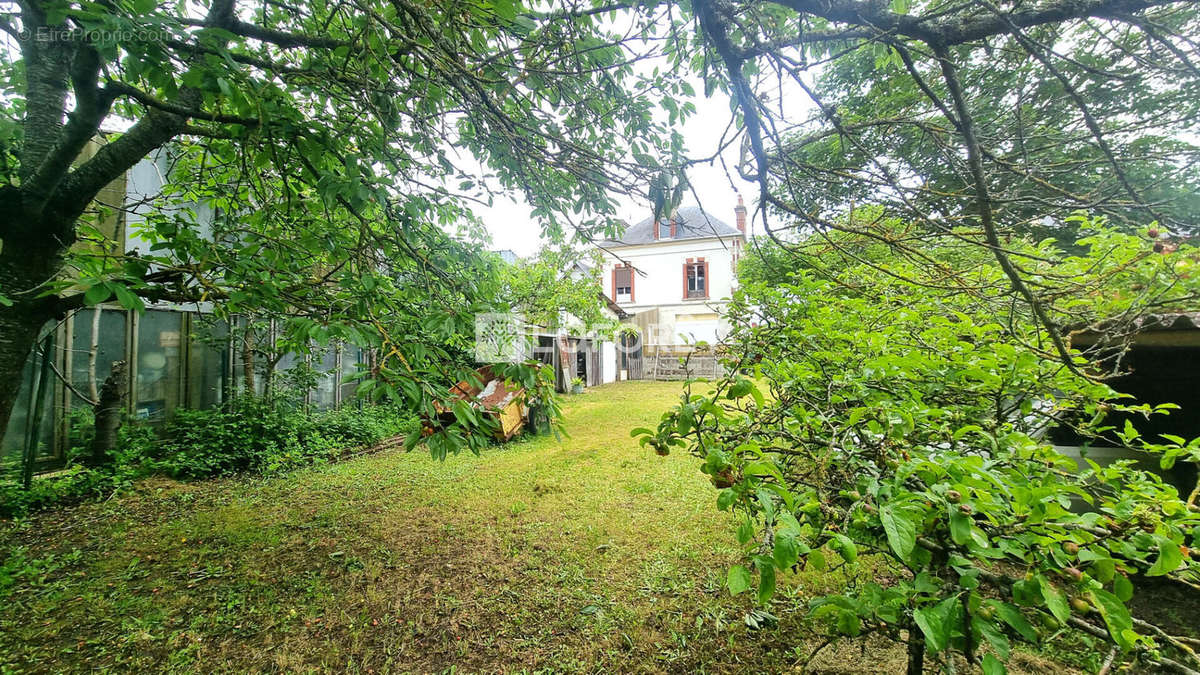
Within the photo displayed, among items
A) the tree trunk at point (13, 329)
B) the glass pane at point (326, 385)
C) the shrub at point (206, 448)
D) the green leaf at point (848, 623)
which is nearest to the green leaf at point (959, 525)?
the green leaf at point (848, 623)

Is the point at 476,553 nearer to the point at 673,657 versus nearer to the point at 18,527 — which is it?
the point at 673,657

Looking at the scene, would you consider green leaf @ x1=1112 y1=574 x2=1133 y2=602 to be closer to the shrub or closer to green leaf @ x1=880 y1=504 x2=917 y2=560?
green leaf @ x1=880 y1=504 x2=917 y2=560

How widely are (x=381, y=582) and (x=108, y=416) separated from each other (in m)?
3.69

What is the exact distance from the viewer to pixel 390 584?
2.53 m

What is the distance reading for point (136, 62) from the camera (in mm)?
1389

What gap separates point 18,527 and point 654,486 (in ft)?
16.7

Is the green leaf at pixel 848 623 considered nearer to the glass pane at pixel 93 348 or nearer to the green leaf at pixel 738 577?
the green leaf at pixel 738 577

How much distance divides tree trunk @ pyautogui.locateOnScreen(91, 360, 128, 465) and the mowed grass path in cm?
61

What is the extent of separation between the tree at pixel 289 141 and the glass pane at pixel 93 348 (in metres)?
2.30

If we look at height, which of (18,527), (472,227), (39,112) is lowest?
(18,527)

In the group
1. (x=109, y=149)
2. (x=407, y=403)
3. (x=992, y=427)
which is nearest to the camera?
(x=992, y=427)

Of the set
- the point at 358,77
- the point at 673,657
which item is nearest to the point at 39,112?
the point at 358,77

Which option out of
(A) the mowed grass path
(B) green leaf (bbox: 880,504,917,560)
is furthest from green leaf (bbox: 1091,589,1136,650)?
(A) the mowed grass path

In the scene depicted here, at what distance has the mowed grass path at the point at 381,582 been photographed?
6.43 ft
